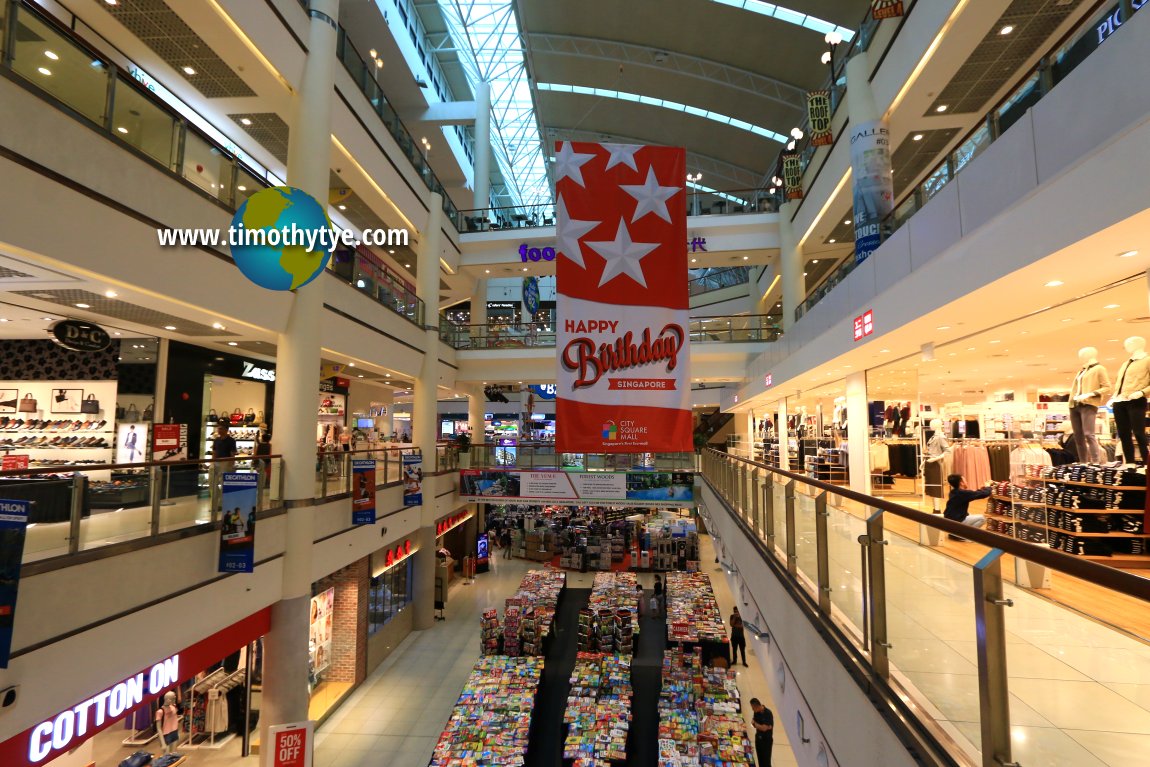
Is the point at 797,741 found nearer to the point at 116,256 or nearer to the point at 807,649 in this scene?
the point at 807,649

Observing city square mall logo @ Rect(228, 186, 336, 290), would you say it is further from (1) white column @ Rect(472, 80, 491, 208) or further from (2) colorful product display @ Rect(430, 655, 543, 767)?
(1) white column @ Rect(472, 80, 491, 208)

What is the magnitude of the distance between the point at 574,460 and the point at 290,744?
34.3 feet

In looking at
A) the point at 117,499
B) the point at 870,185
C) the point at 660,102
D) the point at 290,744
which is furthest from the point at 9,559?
the point at 660,102

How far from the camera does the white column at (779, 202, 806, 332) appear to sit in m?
16.9

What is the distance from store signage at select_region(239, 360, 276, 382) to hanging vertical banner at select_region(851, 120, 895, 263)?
440 inches

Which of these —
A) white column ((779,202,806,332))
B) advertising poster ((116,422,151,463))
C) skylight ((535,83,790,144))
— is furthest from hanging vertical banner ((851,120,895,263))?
skylight ((535,83,790,144))

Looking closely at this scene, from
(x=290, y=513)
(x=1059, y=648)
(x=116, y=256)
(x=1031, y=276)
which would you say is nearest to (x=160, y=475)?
(x=116, y=256)

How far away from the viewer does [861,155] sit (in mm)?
9898

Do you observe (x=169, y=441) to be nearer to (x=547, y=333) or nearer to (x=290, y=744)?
(x=290, y=744)

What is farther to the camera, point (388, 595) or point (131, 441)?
point (388, 595)

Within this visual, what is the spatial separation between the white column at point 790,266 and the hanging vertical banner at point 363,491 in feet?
→ 39.5

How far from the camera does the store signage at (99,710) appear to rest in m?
4.51

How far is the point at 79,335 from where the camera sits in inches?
321

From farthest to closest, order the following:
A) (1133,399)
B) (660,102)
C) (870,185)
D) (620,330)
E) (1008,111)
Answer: (660,102), (870,185), (620,330), (1133,399), (1008,111)
